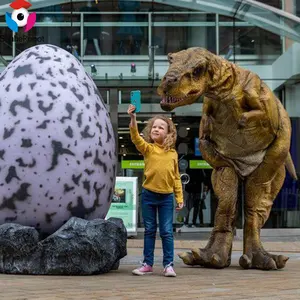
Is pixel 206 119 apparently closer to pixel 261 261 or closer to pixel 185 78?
pixel 185 78

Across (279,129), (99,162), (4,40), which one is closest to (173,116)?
(4,40)

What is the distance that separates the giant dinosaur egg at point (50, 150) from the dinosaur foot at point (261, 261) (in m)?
1.43

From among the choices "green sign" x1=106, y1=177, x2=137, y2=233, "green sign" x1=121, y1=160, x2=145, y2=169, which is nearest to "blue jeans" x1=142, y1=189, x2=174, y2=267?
"green sign" x1=106, y1=177, x2=137, y2=233

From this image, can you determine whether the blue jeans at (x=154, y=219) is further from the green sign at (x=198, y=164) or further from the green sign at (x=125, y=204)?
the green sign at (x=198, y=164)

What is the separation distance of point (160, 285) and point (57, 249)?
885mm

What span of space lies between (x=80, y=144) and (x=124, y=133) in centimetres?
845

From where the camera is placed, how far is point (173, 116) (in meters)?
14.2

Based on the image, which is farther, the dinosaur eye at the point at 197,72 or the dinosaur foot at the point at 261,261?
the dinosaur foot at the point at 261,261

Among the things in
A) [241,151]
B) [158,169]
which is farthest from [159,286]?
[241,151]

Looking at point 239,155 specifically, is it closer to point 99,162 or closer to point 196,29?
point 99,162

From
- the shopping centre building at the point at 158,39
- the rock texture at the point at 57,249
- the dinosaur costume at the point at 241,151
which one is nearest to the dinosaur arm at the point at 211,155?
the dinosaur costume at the point at 241,151

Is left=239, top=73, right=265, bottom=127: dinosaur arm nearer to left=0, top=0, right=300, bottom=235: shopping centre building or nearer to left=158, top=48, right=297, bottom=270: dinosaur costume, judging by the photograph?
left=158, top=48, right=297, bottom=270: dinosaur costume

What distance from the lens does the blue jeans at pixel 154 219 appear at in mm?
5844

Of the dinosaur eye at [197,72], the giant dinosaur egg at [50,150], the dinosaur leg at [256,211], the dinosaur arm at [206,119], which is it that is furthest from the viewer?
the dinosaur arm at [206,119]
